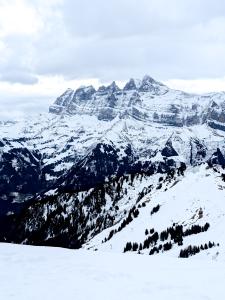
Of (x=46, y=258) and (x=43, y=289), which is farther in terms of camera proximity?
(x=46, y=258)

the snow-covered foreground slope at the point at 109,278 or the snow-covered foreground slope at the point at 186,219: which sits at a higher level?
the snow-covered foreground slope at the point at 186,219

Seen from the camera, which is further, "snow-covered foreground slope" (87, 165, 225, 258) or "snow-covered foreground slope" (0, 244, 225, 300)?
"snow-covered foreground slope" (87, 165, 225, 258)

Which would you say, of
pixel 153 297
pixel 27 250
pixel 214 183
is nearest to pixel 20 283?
pixel 153 297

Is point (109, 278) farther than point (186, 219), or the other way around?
point (186, 219)

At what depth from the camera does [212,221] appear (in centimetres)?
14275

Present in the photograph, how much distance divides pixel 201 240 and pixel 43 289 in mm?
96284

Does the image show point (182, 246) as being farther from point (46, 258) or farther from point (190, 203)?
point (46, 258)

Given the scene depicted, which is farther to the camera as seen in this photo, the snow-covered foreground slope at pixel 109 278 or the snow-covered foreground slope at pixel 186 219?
the snow-covered foreground slope at pixel 186 219

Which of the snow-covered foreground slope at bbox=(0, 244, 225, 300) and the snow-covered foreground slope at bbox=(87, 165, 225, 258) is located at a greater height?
the snow-covered foreground slope at bbox=(87, 165, 225, 258)

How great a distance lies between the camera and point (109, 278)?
112 feet

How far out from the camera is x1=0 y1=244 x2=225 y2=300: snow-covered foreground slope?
29.4 meters

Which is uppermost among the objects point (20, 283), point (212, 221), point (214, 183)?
point (214, 183)

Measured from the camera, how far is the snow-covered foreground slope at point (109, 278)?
2936 cm

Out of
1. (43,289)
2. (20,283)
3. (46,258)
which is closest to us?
(43,289)
